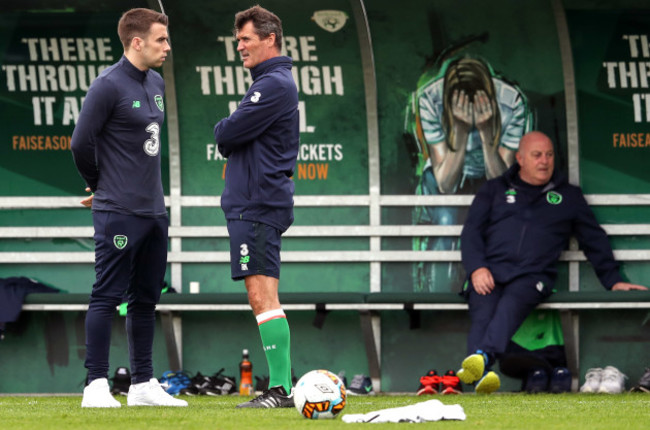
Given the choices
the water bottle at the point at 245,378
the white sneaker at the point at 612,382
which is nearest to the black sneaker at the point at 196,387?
the water bottle at the point at 245,378

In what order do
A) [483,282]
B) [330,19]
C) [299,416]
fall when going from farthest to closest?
[330,19], [483,282], [299,416]

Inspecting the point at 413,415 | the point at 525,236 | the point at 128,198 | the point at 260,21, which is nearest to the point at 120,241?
the point at 128,198

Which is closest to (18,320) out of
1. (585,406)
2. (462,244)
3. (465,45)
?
(462,244)

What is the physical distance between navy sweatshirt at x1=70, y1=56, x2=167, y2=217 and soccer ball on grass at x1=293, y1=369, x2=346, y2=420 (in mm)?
1506

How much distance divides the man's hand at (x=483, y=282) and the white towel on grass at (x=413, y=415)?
3370mm

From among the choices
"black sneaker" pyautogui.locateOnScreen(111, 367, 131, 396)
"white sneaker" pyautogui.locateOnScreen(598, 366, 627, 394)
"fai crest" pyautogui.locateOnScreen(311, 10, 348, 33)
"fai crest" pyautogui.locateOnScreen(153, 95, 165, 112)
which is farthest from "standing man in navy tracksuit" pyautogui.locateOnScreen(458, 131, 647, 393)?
"fai crest" pyautogui.locateOnScreen(153, 95, 165, 112)

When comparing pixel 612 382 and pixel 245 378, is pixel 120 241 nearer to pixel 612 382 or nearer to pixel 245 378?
pixel 245 378

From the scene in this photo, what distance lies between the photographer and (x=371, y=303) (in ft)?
29.6

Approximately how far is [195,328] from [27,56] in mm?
2454

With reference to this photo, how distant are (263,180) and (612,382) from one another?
3.66 m

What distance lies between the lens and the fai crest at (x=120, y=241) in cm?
650

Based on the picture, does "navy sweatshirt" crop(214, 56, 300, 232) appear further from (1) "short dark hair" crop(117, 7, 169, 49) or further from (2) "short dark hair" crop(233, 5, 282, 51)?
(1) "short dark hair" crop(117, 7, 169, 49)

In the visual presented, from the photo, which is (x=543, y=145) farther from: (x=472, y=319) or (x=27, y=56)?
(x=27, y=56)

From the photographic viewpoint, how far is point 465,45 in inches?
373
